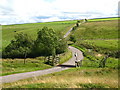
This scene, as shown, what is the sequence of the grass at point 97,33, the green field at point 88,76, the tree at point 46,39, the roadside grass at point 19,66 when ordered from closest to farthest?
the green field at point 88,76
the roadside grass at point 19,66
the tree at point 46,39
the grass at point 97,33

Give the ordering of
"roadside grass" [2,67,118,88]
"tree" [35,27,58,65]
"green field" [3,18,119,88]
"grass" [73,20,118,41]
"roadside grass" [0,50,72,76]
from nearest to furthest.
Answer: "roadside grass" [2,67,118,88] → "green field" [3,18,119,88] → "roadside grass" [0,50,72,76] → "tree" [35,27,58,65] → "grass" [73,20,118,41]

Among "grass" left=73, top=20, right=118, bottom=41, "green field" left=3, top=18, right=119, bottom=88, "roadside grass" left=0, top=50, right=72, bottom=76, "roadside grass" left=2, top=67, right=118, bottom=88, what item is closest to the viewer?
"roadside grass" left=2, top=67, right=118, bottom=88

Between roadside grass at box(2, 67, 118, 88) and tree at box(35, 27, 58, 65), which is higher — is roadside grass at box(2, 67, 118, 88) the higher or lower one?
the lower one

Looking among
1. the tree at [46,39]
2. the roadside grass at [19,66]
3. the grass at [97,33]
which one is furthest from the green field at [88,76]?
the tree at [46,39]

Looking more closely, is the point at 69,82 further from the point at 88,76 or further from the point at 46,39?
the point at 46,39

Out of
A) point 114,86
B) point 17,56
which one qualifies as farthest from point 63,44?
point 114,86

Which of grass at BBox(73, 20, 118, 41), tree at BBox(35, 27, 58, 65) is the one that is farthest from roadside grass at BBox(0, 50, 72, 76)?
grass at BBox(73, 20, 118, 41)

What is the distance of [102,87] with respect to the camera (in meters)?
10.2

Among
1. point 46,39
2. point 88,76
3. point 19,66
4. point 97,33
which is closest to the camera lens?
point 88,76

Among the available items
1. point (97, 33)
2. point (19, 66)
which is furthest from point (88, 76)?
point (97, 33)

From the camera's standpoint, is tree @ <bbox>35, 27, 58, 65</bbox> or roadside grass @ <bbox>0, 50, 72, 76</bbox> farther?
tree @ <bbox>35, 27, 58, 65</bbox>

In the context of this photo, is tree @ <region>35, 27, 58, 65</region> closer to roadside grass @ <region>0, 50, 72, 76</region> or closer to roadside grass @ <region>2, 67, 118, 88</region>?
roadside grass @ <region>0, 50, 72, 76</region>

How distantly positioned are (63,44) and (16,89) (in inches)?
1762

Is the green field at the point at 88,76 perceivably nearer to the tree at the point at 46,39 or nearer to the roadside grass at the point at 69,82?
the roadside grass at the point at 69,82
